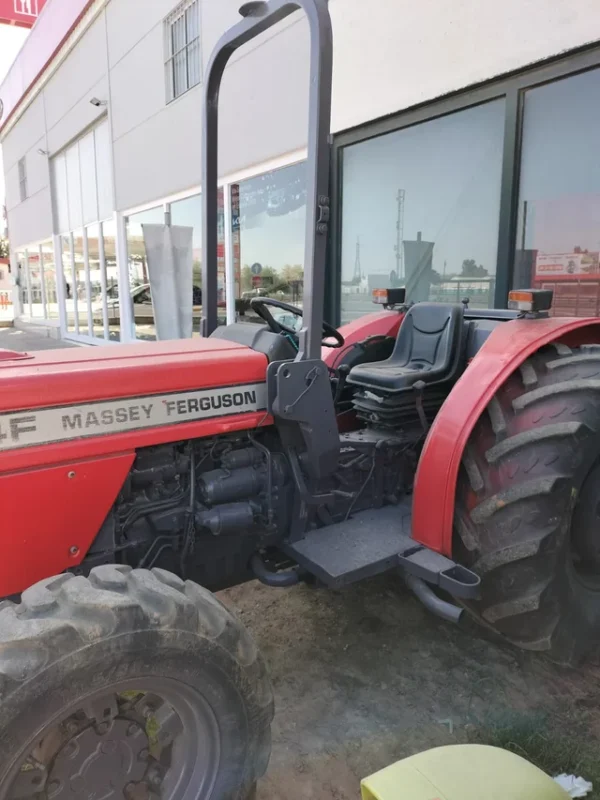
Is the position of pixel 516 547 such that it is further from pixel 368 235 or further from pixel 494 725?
pixel 368 235

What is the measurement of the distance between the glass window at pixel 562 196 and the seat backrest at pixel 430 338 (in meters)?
1.85

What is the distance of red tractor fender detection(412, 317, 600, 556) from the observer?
2.07 metres

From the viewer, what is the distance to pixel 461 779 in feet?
3.71

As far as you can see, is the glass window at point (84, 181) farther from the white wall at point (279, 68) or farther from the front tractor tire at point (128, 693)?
the front tractor tire at point (128, 693)

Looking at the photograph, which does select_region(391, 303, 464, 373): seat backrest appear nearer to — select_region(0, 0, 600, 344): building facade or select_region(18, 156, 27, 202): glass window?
select_region(0, 0, 600, 344): building facade

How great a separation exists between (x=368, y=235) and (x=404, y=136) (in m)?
0.92

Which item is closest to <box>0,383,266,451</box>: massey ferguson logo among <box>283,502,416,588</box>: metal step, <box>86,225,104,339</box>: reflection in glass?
<box>283,502,416,588</box>: metal step

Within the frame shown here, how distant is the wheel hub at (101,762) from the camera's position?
4.51 feet

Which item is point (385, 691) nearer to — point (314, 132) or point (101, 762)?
point (101, 762)

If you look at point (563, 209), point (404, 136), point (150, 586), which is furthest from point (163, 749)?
point (404, 136)

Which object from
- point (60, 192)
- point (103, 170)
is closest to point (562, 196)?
point (103, 170)

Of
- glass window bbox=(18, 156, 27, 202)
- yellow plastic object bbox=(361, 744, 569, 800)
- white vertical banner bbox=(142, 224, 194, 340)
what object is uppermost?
glass window bbox=(18, 156, 27, 202)

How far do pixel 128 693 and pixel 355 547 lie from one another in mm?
961

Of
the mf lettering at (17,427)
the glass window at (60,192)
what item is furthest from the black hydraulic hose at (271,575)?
the glass window at (60,192)
